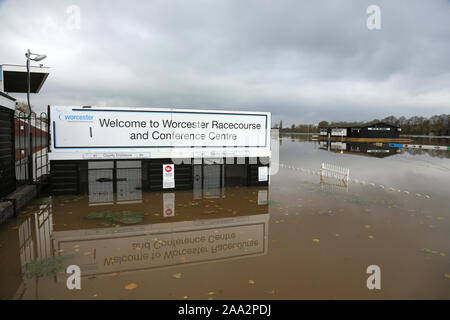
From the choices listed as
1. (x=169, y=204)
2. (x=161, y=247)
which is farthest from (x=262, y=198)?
(x=161, y=247)

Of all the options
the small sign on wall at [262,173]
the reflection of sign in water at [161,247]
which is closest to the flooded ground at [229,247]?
the reflection of sign in water at [161,247]

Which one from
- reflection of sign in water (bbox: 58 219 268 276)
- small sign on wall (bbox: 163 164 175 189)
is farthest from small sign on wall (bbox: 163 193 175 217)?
reflection of sign in water (bbox: 58 219 268 276)

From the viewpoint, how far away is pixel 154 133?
41.7 feet

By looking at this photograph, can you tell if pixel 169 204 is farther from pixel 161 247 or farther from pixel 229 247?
pixel 229 247

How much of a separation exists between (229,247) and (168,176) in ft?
22.9

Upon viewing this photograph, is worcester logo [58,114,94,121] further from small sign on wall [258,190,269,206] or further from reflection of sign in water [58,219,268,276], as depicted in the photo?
small sign on wall [258,190,269,206]

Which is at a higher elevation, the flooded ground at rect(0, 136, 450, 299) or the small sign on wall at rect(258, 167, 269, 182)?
the small sign on wall at rect(258, 167, 269, 182)

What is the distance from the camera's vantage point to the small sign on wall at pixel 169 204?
9352 millimetres

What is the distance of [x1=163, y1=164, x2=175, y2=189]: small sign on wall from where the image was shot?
42.0 ft

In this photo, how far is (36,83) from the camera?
78.4ft

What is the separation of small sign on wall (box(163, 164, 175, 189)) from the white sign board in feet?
1.84

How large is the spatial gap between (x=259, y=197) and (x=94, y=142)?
7.49 meters

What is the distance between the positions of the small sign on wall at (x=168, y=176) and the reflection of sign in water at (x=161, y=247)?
5.25 m
